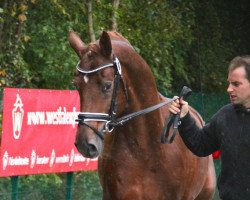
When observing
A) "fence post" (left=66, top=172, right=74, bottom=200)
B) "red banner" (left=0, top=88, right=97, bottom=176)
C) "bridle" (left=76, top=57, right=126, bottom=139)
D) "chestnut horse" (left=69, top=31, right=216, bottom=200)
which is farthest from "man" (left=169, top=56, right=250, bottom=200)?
"fence post" (left=66, top=172, right=74, bottom=200)

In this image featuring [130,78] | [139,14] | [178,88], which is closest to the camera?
[130,78]

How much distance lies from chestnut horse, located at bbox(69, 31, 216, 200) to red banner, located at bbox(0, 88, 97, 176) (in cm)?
214

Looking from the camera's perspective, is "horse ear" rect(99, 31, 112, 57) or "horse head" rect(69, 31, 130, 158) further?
"horse ear" rect(99, 31, 112, 57)

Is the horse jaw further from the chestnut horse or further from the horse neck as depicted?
the horse neck

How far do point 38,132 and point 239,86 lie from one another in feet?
14.2

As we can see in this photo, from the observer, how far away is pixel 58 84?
44.2ft

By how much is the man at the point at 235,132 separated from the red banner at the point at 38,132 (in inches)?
138

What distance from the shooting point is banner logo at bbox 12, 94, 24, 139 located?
9.22 m

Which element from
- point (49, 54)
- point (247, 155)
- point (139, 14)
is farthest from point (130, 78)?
point (139, 14)

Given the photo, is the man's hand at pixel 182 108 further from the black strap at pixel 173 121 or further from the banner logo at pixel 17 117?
the banner logo at pixel 17 117

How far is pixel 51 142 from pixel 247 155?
4444 millimetres

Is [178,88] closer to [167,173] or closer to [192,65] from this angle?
[192,65]

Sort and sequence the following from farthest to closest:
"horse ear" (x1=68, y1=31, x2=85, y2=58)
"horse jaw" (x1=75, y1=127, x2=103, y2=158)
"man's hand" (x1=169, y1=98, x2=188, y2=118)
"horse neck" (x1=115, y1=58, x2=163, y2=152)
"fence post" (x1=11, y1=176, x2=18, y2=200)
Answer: "fence post" (x1=11, y1=176, x2=18, y2=200) < "horse neck" (x1=115, y1=58, x2=163, y2=152) < "horse ear" (x1=68, y1=31, x2=85, y2=58) < "horse jaw" (x1=75, y1=127, x2=103, y2=158) < "man's hand" (x1=169, y1=98, x2=188, y2=118)

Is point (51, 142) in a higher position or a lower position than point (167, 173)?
lower
